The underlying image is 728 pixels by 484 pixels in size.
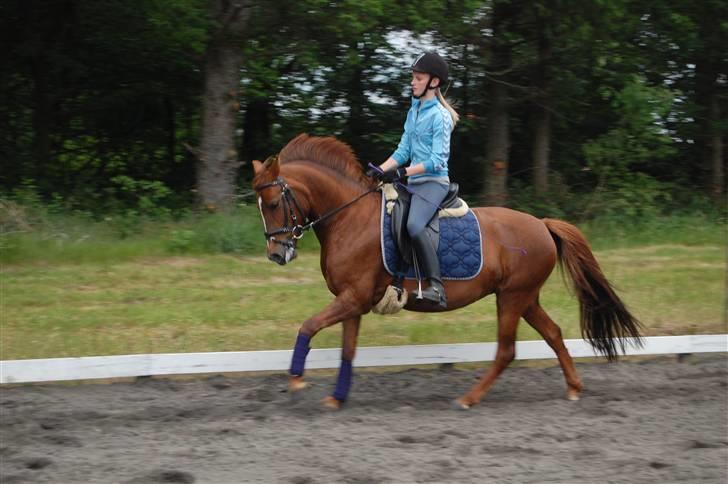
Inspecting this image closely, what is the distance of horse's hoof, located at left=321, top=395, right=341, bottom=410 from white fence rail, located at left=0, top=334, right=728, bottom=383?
2.82 ft

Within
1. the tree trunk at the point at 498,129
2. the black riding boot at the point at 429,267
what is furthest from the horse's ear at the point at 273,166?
the tree trunk at the point at 498,129

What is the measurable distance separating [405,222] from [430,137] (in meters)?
0.68

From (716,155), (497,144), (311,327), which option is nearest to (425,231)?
(311,327)

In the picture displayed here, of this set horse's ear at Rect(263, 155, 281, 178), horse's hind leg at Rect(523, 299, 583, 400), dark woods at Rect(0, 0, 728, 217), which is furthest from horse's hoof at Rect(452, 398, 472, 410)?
dark woods at Rect(0, 0, 728, 217)

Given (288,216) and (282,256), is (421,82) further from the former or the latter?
(282,256)

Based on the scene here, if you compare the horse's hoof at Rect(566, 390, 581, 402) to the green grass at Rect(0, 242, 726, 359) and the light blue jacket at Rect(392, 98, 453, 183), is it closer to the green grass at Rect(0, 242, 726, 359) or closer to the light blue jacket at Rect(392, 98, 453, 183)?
the green grass at Rect(0, 242, 726, 359)

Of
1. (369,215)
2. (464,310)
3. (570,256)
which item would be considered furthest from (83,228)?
(570,256)

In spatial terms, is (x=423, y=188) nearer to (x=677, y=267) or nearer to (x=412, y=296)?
(x=412, y=296)

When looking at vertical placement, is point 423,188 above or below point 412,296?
above

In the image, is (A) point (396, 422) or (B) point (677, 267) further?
(B) point (677, 267)

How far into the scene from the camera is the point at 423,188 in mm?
6535

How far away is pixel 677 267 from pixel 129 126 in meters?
11.5

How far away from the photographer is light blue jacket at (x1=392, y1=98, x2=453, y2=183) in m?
6.34

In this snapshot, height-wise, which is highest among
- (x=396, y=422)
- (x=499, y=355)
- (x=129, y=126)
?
(x=129, y=126)
